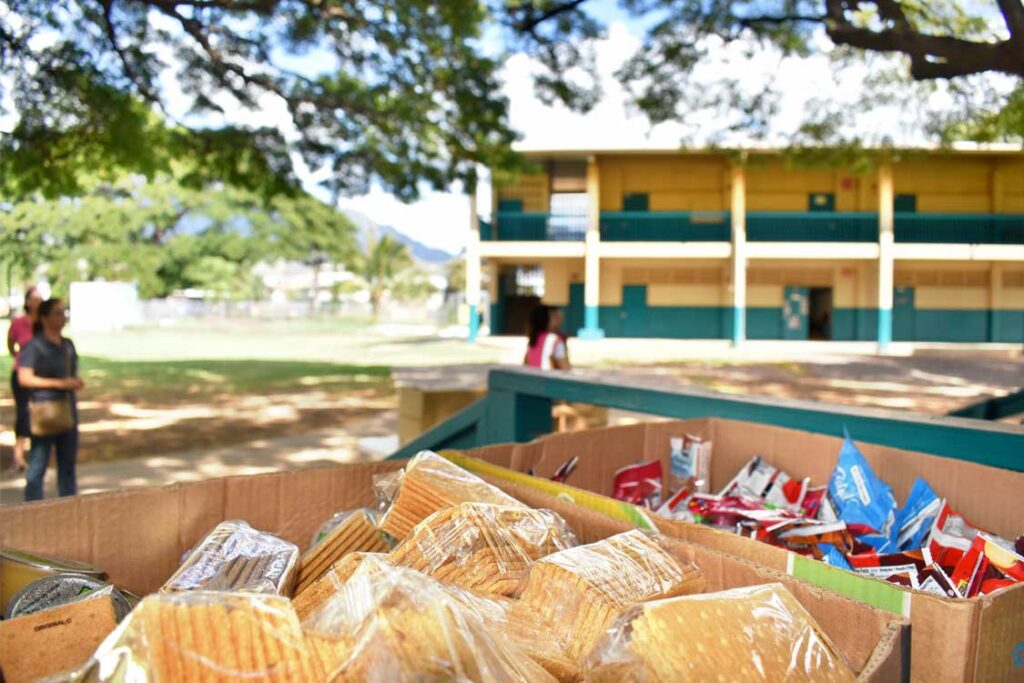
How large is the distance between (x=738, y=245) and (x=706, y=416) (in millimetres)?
24086

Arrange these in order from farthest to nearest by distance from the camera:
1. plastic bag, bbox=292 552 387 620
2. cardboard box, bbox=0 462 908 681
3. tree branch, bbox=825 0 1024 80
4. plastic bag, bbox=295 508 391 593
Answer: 1. tree branch, bbox=825 0 1024 80
2. plastic bag, bbox=295 508 391 593
3. cardboard box, bbox=0 462 908 681
4. plastic bag, bbox=292 552 387 620

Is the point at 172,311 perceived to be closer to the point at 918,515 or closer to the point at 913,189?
the point at 913,189

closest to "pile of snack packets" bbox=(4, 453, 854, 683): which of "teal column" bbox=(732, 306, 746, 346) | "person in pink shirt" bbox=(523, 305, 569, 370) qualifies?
"person in pink shirt" bbox=(523, 305, 569, 370)

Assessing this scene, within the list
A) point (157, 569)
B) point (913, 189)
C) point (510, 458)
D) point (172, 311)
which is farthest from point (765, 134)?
point (172, 311)

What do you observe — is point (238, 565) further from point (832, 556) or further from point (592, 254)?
point (592, 254)

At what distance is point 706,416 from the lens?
2.73 m

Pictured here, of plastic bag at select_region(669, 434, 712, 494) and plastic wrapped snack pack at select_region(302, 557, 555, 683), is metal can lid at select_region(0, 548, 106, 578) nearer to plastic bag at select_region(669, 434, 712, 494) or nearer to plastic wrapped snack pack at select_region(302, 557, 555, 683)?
plastic wrapped snack pack at select_region(302, 557, 555, 683)

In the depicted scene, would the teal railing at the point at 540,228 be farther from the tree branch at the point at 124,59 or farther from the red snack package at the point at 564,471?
the red snack package at the point at 564,471

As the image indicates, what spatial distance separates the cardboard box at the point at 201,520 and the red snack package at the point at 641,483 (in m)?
0.58

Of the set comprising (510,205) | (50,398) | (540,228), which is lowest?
(50,398)

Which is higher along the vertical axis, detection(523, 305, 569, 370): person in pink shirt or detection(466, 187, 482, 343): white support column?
detection(466, 187, 482, 343): white support column

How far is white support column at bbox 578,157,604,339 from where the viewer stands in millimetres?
26281

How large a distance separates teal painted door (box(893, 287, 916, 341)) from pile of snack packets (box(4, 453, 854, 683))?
2977 centimetres

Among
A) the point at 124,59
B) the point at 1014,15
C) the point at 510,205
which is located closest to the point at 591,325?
the point at 510,205
